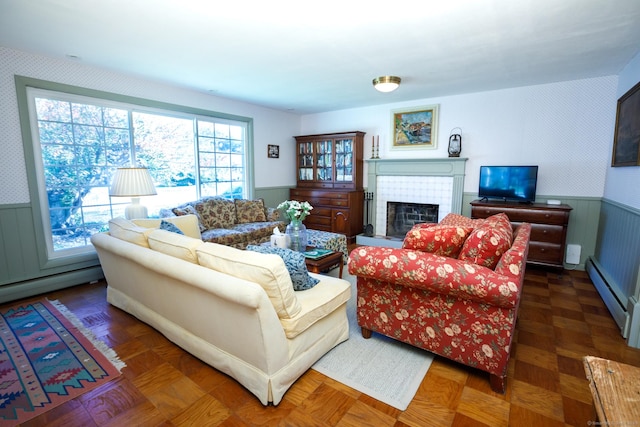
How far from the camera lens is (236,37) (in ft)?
8.41

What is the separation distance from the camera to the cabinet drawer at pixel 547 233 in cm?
367

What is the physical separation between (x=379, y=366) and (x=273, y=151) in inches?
176

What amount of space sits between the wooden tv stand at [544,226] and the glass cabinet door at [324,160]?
9.19 ft

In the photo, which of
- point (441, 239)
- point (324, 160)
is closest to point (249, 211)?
point (324, 160)

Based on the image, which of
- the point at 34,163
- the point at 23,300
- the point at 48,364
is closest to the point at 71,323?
the point at 48,364

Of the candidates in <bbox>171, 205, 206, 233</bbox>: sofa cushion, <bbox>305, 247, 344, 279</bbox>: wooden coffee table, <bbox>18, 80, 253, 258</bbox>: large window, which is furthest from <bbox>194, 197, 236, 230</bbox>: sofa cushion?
<bbox>305, 247, 344, 279</bbox>: wooden coffee table

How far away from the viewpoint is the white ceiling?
2105 millimetres

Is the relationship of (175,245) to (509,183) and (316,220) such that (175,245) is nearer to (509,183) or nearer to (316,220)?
(316,220)

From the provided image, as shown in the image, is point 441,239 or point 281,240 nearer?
point 441,239

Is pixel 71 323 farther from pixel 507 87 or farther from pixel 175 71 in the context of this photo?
pixel 507 87

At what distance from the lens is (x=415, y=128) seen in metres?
5.02

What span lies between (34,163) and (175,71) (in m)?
1.72

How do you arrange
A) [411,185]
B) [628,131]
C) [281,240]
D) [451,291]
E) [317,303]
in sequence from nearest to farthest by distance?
1. [451,291]
2. [317,303]
3. [628,131]
4. [281,240]
5. [411,185]

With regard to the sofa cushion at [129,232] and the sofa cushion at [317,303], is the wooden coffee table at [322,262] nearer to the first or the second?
the sofa cushion at [317,303]
